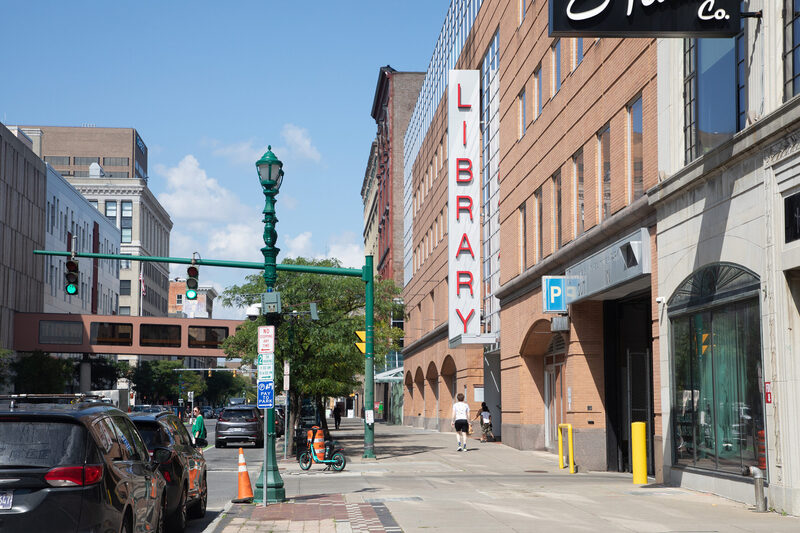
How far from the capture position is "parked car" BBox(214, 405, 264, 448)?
39.5 metres

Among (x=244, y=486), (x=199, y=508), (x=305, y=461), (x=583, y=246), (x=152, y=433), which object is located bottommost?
(x=305, y=461)

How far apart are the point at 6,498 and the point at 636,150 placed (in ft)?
51.6

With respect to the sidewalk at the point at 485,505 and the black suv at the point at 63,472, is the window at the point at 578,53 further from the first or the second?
the black suv at the point at 63,472

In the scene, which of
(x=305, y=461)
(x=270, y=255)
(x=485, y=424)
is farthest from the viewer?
(x=485, y=424)

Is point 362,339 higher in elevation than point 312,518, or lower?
higher

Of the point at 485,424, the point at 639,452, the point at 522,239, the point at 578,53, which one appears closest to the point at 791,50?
the point at 639,452

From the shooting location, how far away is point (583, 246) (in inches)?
922

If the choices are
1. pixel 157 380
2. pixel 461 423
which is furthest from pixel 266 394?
pixel 157 380

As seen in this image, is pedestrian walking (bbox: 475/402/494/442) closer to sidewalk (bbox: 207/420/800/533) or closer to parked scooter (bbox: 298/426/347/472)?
sidewalk (bbox: 207/420/800/533)

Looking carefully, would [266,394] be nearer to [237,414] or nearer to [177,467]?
[177,467]

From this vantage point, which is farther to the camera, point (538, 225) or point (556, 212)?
point (538, 225)

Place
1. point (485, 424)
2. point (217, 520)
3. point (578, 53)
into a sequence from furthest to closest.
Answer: point (485, 424) < point (578, 53) < point (217, 520)

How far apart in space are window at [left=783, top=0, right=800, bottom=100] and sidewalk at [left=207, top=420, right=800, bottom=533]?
19.1 feet

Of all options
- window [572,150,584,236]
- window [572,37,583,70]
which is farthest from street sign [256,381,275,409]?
window [572,37,583,70]
